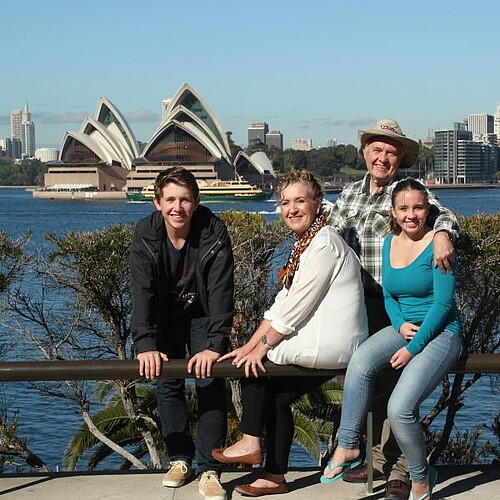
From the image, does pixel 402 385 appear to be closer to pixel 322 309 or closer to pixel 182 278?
pixel 322 309

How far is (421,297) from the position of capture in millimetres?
3229

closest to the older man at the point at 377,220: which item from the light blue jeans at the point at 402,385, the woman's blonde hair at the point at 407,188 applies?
the woman's blonde hair at the point at 407,188

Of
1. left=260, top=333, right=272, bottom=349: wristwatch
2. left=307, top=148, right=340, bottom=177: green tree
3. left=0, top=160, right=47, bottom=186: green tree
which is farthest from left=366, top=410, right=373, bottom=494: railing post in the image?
left=0, top=160, right=47, bottom=186: green tree

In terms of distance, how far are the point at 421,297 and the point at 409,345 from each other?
0.19 meters

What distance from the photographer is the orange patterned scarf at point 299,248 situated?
3223mm

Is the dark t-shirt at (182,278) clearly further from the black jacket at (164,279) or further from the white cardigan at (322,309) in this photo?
the white cardigan at (322,309)

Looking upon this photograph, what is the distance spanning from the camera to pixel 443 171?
434 feet

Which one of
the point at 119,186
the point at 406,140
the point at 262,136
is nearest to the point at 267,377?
the point at 406,140

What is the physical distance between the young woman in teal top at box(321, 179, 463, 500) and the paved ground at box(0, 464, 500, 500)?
164 millimetres

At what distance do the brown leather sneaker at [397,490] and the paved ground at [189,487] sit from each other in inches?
3.5

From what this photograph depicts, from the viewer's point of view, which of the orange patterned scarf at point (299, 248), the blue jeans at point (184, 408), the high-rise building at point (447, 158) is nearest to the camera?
the orange patterned scarf at point (299, 248)

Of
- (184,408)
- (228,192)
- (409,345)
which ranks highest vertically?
(228,192)

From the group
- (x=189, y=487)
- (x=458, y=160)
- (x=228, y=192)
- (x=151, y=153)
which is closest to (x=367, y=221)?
(x=189, y=487)

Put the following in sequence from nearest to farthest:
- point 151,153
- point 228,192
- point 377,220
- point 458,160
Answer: point 377,220 < point 228,192 < point 151,153 < point 458,160
